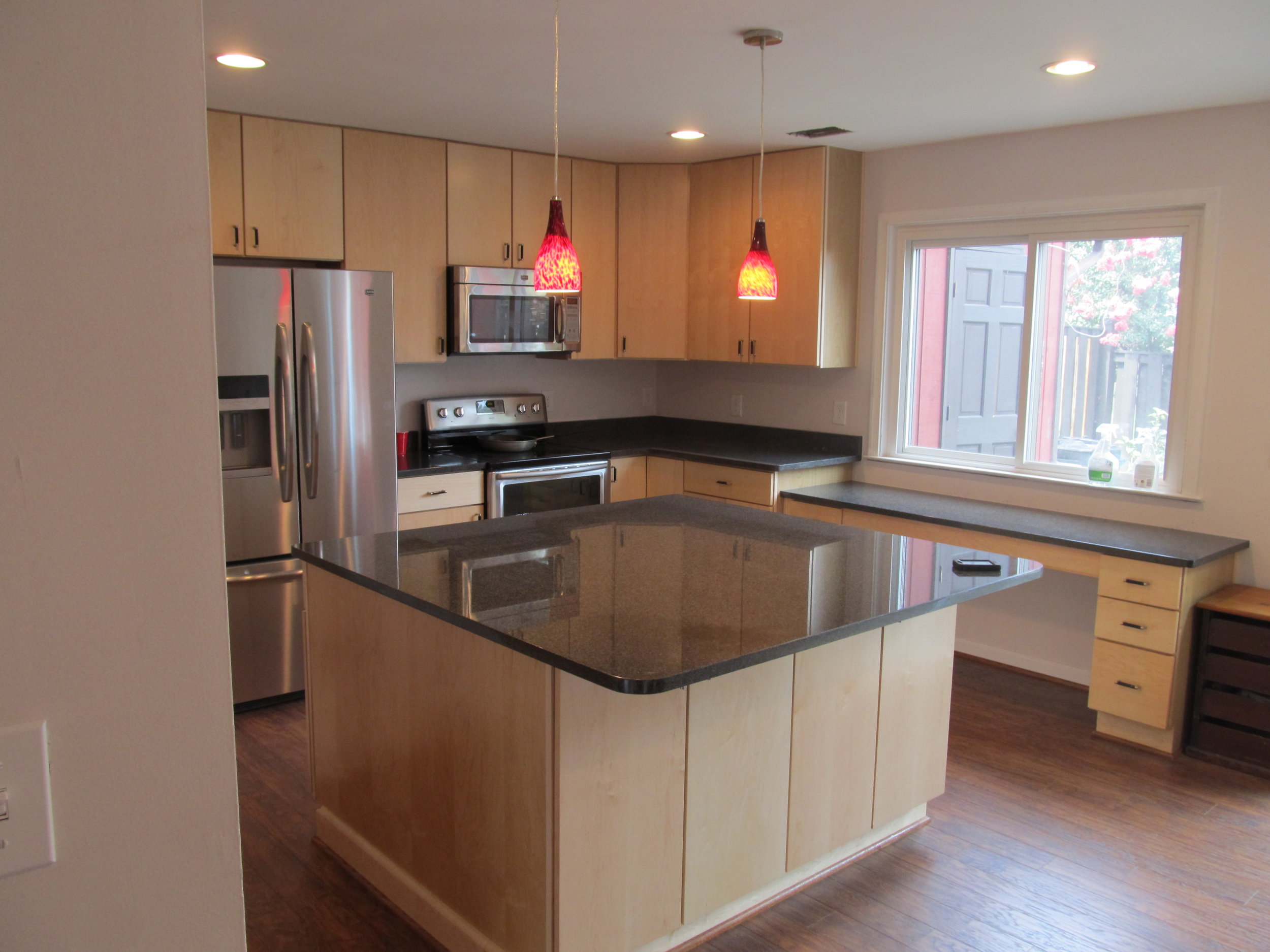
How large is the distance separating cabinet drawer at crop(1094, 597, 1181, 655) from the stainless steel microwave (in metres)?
2.68

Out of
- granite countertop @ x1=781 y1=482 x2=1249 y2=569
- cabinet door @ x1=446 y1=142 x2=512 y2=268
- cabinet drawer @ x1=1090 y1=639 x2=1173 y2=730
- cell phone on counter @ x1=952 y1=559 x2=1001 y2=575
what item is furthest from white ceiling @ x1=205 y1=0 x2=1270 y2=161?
cabinet drawer @ x1=1090 y1=639 x2=1173 y2=730

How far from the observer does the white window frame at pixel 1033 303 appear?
3836 millimetres

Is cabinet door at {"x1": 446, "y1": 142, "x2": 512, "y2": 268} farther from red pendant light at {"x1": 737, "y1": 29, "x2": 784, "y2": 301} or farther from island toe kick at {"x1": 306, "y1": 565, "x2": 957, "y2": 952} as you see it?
island toe kick at {"x1": 306, "y1": 565, "x2": 957, "y2": 952}

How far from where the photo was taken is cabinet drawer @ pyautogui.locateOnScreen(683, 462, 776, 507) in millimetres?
4613

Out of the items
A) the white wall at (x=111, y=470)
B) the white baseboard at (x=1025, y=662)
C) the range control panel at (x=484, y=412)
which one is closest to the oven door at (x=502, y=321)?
the range control panel at (x=484, y=412)

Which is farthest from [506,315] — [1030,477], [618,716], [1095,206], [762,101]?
[618,716]

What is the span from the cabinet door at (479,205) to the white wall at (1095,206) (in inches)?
69.0

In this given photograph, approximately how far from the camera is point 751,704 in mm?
2365

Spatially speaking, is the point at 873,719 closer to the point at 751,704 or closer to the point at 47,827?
the point at 751,704

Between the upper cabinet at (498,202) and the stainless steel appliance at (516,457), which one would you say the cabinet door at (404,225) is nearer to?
the upper cabinet at (498,202)

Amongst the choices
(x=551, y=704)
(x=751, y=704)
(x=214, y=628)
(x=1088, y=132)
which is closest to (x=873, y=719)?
(x=751, y=704)

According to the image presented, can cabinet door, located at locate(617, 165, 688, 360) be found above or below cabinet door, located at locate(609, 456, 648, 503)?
above

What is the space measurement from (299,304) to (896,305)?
2.78 meters

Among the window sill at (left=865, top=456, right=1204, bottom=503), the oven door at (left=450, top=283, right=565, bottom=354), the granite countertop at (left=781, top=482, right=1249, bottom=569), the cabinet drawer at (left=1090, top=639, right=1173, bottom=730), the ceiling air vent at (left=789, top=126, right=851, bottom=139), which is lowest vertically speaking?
the cabinet drawer at (left=1090, top=639, right=1173, bottom=730)
